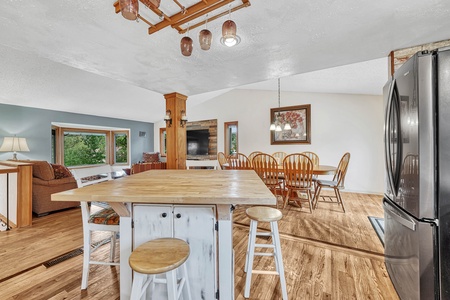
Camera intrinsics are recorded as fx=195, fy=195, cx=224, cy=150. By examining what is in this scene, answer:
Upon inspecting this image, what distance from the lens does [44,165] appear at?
3131 millimetres

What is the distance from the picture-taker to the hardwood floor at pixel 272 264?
4.93 ft

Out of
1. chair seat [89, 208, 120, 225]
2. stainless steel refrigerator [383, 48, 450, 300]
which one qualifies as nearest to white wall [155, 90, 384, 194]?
stainless steel refrigerator [383, 48, 450, 300]

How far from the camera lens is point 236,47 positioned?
1871 mm

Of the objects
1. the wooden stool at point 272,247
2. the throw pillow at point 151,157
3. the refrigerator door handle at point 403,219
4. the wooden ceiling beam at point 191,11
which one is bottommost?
the wooden stool at point 272,247

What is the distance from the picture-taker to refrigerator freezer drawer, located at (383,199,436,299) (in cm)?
106

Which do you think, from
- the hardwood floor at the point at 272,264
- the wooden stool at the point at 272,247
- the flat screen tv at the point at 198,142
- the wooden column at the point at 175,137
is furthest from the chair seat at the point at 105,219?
the flat screen tv at the point at 198,142

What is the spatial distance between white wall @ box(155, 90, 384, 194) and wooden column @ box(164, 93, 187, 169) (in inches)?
110

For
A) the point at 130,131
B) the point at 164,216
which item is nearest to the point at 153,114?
the point at 130,131

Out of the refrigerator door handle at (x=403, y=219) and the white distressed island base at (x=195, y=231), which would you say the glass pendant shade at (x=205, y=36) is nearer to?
the white distressed island base at (x=195, y=231)

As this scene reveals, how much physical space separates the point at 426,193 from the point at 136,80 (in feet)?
10.3

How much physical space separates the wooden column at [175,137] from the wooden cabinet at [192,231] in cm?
208

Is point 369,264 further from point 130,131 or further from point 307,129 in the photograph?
point 130,131

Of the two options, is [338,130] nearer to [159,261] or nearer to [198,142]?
[198,142]

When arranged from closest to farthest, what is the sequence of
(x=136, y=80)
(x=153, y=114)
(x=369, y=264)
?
(x=369, y=264), (x=136, y=80), (x=153, y=114)
